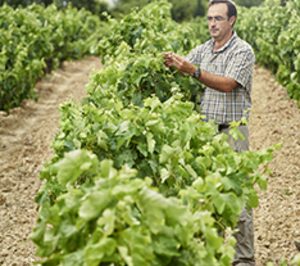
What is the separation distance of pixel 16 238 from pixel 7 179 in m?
2.19

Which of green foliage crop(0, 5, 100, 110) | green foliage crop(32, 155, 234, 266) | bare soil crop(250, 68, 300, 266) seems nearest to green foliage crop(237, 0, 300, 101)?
bare soil crop(250, 68, 300, 266)

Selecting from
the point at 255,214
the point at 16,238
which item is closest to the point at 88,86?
the point at 16,238

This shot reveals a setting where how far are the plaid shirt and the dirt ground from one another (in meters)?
1.43

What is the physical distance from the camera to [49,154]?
34.9ft

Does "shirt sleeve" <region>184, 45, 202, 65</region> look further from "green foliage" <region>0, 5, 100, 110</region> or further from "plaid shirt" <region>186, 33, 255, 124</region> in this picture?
"green foliage" <region>0, 5, 100, 110</region>

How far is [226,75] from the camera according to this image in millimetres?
5586

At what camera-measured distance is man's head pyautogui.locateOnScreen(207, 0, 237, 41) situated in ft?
18.8

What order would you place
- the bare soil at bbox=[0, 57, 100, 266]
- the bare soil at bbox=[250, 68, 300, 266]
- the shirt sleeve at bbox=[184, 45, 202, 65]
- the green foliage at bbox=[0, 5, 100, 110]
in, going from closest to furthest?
1. the shirt sleeve at bbox=[184, 45, 202, 65]
2. the bare soil at bbox=[250, 68, 300, 266]
3. the bare soil at bbox=[0, 57, 100, 266]
4. the green foliage at bbox=[0, 5, 100, 110]

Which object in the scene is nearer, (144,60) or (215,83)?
(215,83)

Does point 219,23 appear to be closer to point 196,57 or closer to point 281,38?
point 196,57

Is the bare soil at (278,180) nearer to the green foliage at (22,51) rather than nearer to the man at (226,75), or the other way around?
the man at (226,75)

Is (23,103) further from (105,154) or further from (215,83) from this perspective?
(105,154)

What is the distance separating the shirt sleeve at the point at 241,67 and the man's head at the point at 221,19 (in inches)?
9.1

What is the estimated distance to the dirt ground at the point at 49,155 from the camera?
681 centimetres
